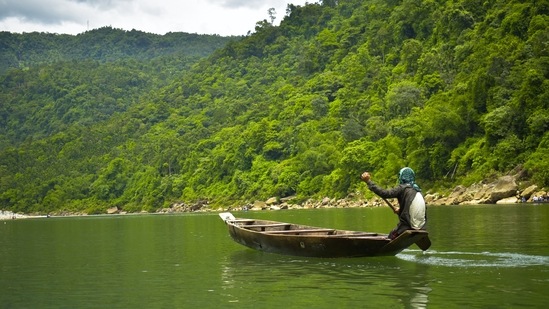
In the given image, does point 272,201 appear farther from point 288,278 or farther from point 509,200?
point 288,278

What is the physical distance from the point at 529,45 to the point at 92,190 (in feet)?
381

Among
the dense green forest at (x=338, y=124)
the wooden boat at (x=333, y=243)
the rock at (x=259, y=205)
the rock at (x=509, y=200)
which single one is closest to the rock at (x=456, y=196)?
the dense green forest at (x=338, y=124)

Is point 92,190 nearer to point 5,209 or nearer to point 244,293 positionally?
point 5,209

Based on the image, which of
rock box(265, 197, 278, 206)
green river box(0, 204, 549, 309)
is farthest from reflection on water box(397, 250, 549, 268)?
rock box(265, 197, 278, 206)

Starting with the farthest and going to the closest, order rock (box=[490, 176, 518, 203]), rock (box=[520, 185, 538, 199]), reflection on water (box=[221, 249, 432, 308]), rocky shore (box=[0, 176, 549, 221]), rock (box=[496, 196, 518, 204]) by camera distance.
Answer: rock (box=[490, 176, 518, 203]) → rock (box=[496, 196, 518, 204]) → rocky shore (box=[0, 176, 549, 221]) → rock (box=[520, 185, 538, 199]) → reflection on water (box=[221, 249, 432, 308])

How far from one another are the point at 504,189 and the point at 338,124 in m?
56.6

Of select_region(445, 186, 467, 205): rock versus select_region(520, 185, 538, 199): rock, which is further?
select_region(445, 186, 467, 205): rock

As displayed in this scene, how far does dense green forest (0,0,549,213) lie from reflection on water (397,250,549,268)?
41.3 m

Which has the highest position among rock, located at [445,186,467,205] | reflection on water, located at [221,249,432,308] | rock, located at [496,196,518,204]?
rock, located at [445,186,467,205]

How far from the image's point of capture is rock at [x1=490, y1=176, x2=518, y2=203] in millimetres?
61562

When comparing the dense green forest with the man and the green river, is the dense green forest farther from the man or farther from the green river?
the man

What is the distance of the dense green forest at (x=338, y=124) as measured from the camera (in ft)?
243

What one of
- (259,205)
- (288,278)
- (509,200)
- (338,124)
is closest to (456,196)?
(509,200)

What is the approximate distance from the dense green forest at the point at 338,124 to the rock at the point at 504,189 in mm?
1831
